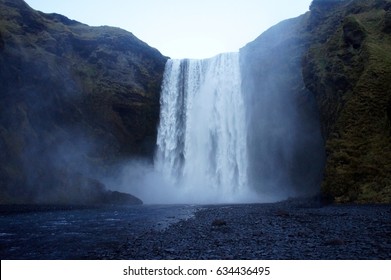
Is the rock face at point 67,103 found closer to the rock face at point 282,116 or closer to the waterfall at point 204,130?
the waterfall at point 204,130

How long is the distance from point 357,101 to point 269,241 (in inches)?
960

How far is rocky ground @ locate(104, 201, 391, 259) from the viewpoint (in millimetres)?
10219

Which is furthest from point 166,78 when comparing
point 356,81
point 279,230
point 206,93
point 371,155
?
point 279,230

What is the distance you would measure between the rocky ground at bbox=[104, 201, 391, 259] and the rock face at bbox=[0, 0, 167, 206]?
30.1 meters

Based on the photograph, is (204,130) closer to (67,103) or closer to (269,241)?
(67,103)

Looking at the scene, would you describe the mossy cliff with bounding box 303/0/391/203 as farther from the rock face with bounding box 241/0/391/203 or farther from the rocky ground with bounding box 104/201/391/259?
the rocky ground with bounding box 104/201/391/259

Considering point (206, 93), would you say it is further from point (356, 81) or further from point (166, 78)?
point (356, 81)

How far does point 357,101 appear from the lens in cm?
3203

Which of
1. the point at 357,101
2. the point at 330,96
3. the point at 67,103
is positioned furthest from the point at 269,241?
the point at 67,103

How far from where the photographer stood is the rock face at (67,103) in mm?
42094

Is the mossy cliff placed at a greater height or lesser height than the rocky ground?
greater

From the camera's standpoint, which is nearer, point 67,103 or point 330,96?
point 330,96

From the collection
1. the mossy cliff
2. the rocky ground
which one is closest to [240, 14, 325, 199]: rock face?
the mossy cliff
